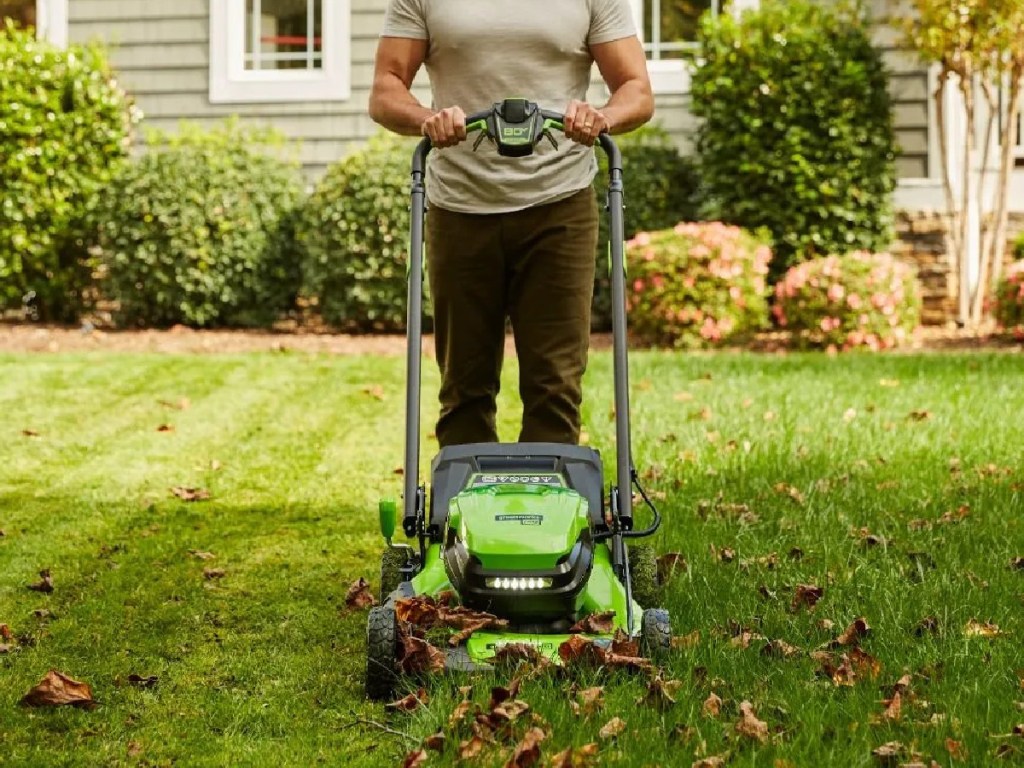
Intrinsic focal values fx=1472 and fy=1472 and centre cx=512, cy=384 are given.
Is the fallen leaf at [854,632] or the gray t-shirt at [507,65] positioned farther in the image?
the gray t-shirt at [507,65]

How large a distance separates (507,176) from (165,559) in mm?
1747

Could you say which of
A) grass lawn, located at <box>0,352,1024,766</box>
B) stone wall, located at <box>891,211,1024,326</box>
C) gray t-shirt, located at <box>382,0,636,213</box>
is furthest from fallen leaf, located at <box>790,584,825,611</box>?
stone wall, located at <box>891,211,1024,326</box>

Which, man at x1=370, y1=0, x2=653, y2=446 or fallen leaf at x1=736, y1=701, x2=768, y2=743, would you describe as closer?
fallen leaf at x1=736, y1=701, x2=768, y2=743

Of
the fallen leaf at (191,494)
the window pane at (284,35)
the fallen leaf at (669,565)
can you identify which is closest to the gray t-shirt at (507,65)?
the fallen leaf at (669,565)

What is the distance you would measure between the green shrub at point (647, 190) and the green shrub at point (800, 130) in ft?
1.01

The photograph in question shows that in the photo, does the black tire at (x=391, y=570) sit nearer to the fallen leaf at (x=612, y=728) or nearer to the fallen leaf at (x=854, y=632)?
the fallen leaf at (x=612, y=728)

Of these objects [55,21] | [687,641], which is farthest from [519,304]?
[55,21]

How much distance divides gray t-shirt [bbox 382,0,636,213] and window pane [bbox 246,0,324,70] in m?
8.44

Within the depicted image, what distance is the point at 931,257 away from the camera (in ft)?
36.1

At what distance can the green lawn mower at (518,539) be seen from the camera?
3.06 m

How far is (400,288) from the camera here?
10164 mm

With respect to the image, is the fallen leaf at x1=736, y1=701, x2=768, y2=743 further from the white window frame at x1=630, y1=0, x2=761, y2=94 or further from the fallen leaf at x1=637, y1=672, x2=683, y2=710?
the white window frame at x1=630, y1=0, x2=761, y2=94

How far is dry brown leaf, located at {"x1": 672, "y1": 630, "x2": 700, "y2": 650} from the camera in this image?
338 centimetres

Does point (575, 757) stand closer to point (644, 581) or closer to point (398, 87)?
point (644, 581)
